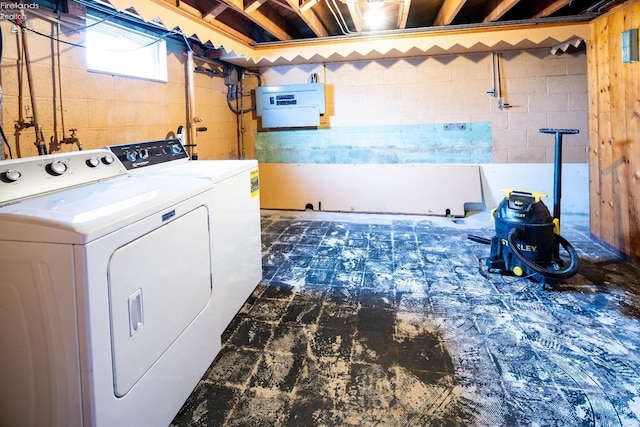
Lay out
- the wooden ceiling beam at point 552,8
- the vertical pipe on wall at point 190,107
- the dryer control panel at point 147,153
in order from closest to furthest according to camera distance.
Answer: the dryer control panel at point 147,153 → the wooden ceiling beam at point 552,8 → the vertical pipe on wall at point 190,107

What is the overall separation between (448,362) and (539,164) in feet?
12.9

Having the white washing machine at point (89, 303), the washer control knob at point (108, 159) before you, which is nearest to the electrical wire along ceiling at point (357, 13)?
the washer control knob at point (108, 159)

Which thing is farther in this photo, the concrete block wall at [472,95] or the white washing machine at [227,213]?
the concrete block wall at [472,95]

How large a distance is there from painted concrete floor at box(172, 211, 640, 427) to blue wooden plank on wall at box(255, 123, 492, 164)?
6.64 feet

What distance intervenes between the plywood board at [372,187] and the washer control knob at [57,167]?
12.7 ft

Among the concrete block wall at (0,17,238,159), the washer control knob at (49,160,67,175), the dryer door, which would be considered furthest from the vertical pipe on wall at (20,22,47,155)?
the dryer door

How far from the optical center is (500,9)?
380 centimetres

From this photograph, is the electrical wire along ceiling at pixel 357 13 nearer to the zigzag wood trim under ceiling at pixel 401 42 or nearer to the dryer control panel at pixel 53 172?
the zigzag wood trim under ceiling at pixel 401 42

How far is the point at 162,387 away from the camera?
147cm

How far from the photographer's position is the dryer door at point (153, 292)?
47.8 inches

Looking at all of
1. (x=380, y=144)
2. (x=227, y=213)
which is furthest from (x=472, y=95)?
(x=227, y=213)

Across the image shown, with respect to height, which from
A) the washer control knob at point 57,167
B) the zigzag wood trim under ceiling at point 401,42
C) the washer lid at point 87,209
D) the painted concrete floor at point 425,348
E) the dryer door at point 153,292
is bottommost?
the painted concrete floor at point 425,348

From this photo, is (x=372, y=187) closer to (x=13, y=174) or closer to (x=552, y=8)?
(x=552, y=8)

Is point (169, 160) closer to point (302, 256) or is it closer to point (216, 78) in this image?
point (302, 256)
